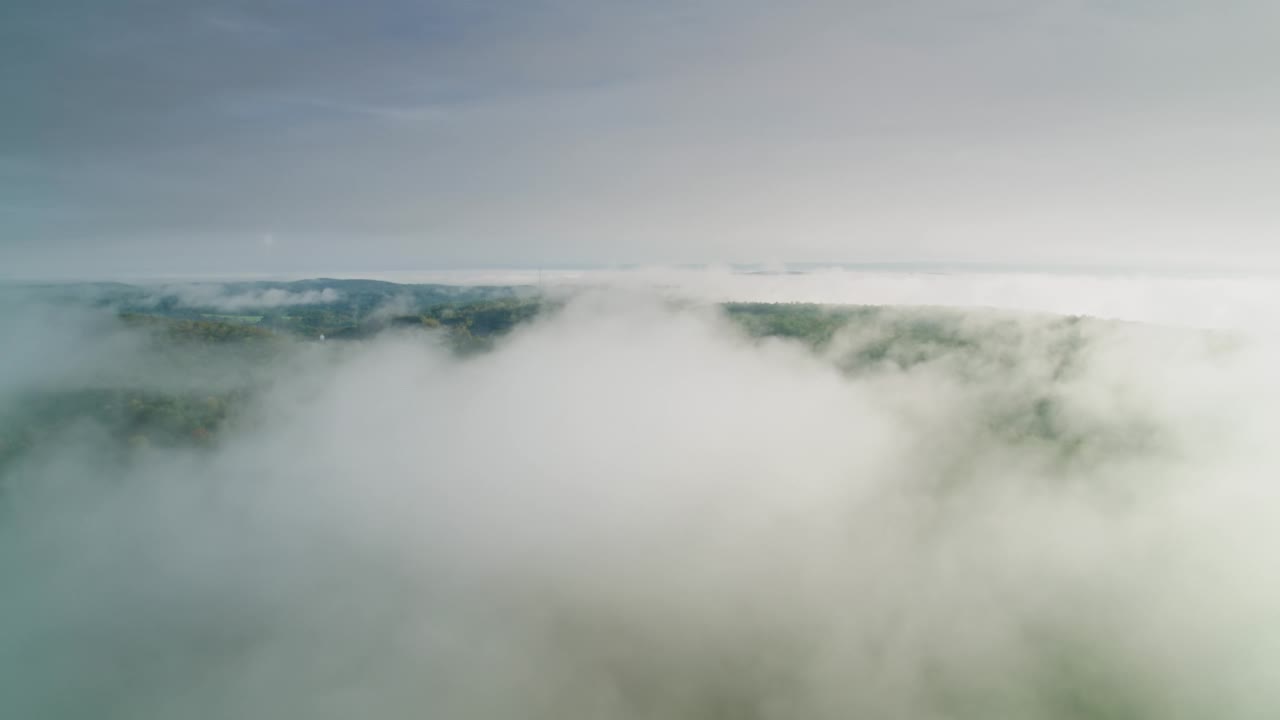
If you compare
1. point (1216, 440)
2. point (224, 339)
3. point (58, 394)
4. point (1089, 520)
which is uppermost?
point (224, 339)

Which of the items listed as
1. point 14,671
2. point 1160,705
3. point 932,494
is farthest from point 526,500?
point 1160,705

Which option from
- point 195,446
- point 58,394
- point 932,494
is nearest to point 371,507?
point 195,446

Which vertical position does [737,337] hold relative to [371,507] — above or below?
above

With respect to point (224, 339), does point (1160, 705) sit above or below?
below

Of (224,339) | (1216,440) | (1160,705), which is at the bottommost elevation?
(1160,705)

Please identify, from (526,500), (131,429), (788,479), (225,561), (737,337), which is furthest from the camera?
(737,337)

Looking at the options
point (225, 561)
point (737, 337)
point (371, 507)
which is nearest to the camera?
point (225, 561)

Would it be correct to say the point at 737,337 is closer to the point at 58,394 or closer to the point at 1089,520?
the point at 1089,520

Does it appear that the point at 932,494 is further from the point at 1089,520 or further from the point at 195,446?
the point at 195,446

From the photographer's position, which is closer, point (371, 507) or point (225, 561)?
point (225, 561)

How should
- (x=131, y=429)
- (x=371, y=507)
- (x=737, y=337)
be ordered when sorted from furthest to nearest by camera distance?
1. (x=737, y=337)
2. (x=371, y=507)
3. (x=131, y=429)
